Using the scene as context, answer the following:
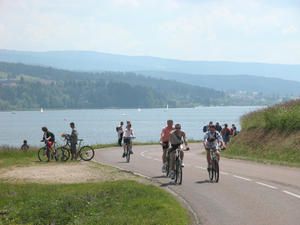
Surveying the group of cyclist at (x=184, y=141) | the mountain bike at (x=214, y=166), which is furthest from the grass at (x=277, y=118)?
the mountain bike at (x=214, y=166)

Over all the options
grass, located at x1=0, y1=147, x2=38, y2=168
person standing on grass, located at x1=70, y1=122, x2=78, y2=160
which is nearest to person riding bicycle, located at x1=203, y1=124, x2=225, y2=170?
person standing on grass, located at x1=70, y1=122, x2=78, y2=160

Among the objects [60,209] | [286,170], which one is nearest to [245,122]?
[286,170]

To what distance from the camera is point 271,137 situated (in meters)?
33.0

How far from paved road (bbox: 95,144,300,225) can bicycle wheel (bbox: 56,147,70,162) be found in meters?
8.34

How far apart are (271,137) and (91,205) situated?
1833 cm

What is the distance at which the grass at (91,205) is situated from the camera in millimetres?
13298

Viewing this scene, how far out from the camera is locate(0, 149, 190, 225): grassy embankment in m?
13.4

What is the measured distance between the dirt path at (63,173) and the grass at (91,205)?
2078mm

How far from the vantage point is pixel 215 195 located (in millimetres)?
16125

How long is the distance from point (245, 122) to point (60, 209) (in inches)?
929

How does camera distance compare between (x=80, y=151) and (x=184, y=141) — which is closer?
(x=184, y=141)

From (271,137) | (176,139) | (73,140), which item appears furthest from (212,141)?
(271,137)

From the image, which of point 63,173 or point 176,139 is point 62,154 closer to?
point 63,173

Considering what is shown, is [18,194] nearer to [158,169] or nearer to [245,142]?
[158,169]
